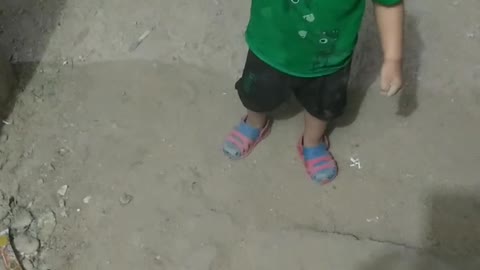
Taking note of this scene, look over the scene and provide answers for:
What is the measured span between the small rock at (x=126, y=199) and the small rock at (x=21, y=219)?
192 mm

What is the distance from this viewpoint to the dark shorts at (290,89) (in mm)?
1252

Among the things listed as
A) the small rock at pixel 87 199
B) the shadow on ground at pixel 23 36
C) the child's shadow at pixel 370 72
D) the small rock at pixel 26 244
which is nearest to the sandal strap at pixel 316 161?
the child's shadow at pixel 370 72

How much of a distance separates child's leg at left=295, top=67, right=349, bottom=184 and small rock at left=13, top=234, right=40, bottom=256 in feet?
1.95

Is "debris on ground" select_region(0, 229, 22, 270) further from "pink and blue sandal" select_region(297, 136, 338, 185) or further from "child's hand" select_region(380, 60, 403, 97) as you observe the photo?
"child's hand" select_region(380, 60, 403, 97)

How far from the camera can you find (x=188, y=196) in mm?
1471

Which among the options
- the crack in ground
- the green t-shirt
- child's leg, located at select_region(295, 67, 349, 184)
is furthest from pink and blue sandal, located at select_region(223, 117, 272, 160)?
the green t-shirt

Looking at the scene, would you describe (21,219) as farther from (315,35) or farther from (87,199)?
(315,35)

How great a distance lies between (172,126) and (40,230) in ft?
1.20

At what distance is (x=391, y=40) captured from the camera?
1.13 meters

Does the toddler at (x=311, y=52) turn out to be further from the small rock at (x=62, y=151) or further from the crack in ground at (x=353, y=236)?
the small rock at (x=62, y=151)

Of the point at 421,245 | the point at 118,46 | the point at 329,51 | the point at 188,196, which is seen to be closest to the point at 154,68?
the point at 118,46

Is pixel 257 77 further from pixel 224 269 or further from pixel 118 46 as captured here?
pixel 118 46

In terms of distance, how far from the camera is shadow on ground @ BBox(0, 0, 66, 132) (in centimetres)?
162

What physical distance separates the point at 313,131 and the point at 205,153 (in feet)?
0.83
